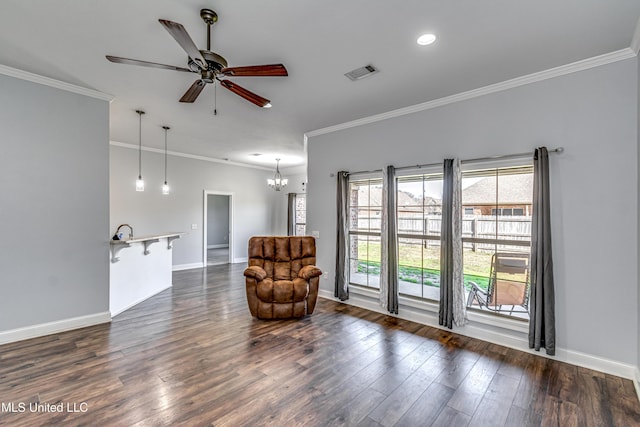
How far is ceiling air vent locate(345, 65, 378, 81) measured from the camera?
9.65 ft

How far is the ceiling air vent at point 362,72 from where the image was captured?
2941 millimetres

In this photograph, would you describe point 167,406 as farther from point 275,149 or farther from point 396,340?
point 275,149

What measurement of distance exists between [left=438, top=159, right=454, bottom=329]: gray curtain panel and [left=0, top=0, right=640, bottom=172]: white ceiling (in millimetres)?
1076

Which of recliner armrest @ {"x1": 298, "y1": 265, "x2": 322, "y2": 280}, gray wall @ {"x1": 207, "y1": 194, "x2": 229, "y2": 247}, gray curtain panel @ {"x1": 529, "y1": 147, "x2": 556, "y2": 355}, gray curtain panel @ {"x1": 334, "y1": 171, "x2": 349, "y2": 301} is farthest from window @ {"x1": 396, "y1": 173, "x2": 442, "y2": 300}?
gray wall @ {"x1": 207, "y1": 194, "x2": 229, "y2": 247}

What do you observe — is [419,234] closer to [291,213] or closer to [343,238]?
[343,238]

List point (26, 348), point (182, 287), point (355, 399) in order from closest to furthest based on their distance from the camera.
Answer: point (355, 399)
point (26, 348)
point (182, 287)

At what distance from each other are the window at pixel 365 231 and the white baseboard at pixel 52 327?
3.52m

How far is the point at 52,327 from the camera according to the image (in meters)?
3.31

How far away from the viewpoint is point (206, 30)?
2.35 metres

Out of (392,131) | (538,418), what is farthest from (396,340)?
(392,131)

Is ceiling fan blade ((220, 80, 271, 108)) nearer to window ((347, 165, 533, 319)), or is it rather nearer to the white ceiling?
the white ceiling

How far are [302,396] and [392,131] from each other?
348 cm

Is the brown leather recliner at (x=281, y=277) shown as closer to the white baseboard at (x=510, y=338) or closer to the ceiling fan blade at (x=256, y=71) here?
the white baseboard at (x=510, y=338)

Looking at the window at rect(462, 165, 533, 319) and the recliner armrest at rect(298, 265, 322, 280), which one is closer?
the window at rect(462, 165, 533, 319)
